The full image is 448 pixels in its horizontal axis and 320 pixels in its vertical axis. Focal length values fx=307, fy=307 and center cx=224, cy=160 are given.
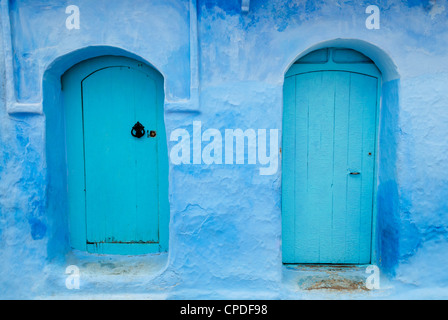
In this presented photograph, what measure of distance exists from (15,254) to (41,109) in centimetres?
137

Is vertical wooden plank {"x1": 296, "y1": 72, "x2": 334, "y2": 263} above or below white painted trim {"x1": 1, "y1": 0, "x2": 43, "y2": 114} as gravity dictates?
below

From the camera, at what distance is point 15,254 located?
2.85 m

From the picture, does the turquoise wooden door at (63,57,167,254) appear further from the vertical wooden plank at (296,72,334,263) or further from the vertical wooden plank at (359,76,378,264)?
the vertical wooden plank at (359,76,378,264)

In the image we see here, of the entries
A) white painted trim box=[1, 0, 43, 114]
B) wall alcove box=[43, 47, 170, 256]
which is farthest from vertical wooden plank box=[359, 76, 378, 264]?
white painted trim box=[1, 0, 43, 114]

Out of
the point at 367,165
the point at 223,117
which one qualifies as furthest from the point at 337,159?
the point at 223,117

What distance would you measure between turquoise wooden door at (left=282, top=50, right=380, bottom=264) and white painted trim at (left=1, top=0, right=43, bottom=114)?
2367 millimetres

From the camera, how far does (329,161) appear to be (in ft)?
10.2

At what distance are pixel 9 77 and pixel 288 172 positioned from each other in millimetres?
2717

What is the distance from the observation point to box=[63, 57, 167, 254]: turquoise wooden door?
305 centimetres

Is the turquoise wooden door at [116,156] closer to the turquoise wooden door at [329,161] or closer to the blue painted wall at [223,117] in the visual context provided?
the blue painted wall at [223,117]

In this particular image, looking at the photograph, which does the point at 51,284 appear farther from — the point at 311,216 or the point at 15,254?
the point at 311,216

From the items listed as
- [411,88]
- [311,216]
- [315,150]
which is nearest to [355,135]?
[315,150]

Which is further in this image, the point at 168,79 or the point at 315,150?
the point at 315,150

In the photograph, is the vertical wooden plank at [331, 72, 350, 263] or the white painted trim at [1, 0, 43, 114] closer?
the white painted trim at [1, 0, 43, 114]
